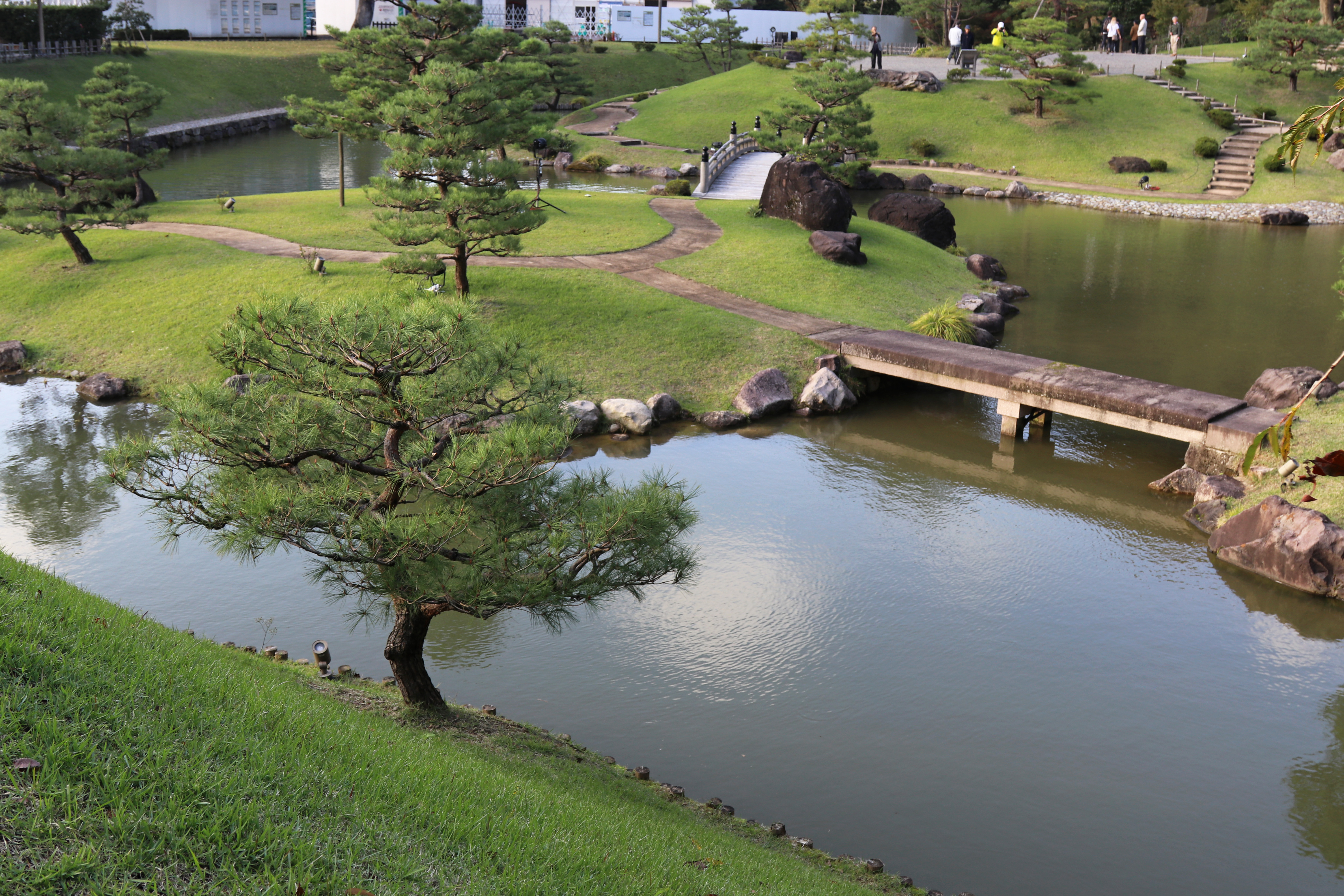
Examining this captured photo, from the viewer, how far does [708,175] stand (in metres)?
35.5

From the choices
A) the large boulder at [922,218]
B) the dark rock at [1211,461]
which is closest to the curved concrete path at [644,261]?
the large boulder at [922,218]

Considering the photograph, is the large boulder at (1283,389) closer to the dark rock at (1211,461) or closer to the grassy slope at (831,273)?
the dark rock at (1211,461)

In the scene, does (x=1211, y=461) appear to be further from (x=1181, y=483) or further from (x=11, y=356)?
(x=11, y=356)

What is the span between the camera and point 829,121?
107 feet

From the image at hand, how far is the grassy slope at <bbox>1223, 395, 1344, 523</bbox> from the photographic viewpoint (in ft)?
42.2

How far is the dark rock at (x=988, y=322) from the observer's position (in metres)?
22.0

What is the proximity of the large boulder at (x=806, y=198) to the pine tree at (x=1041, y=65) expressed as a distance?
2605 cm

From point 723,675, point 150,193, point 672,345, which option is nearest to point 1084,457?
point 672,345

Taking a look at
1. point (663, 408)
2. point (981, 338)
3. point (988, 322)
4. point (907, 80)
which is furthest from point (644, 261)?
point (907, 80)

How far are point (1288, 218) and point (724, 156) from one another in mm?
21778

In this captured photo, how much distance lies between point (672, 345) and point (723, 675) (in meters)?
9.82

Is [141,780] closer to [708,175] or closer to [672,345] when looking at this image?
[672,345]

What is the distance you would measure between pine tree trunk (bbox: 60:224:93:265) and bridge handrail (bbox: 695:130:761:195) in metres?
19.4

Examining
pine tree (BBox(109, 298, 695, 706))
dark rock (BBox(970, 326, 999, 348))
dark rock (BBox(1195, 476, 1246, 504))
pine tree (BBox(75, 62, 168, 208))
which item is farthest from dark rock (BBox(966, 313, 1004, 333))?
pine tree (BBox(75, 62, 168, 208))
